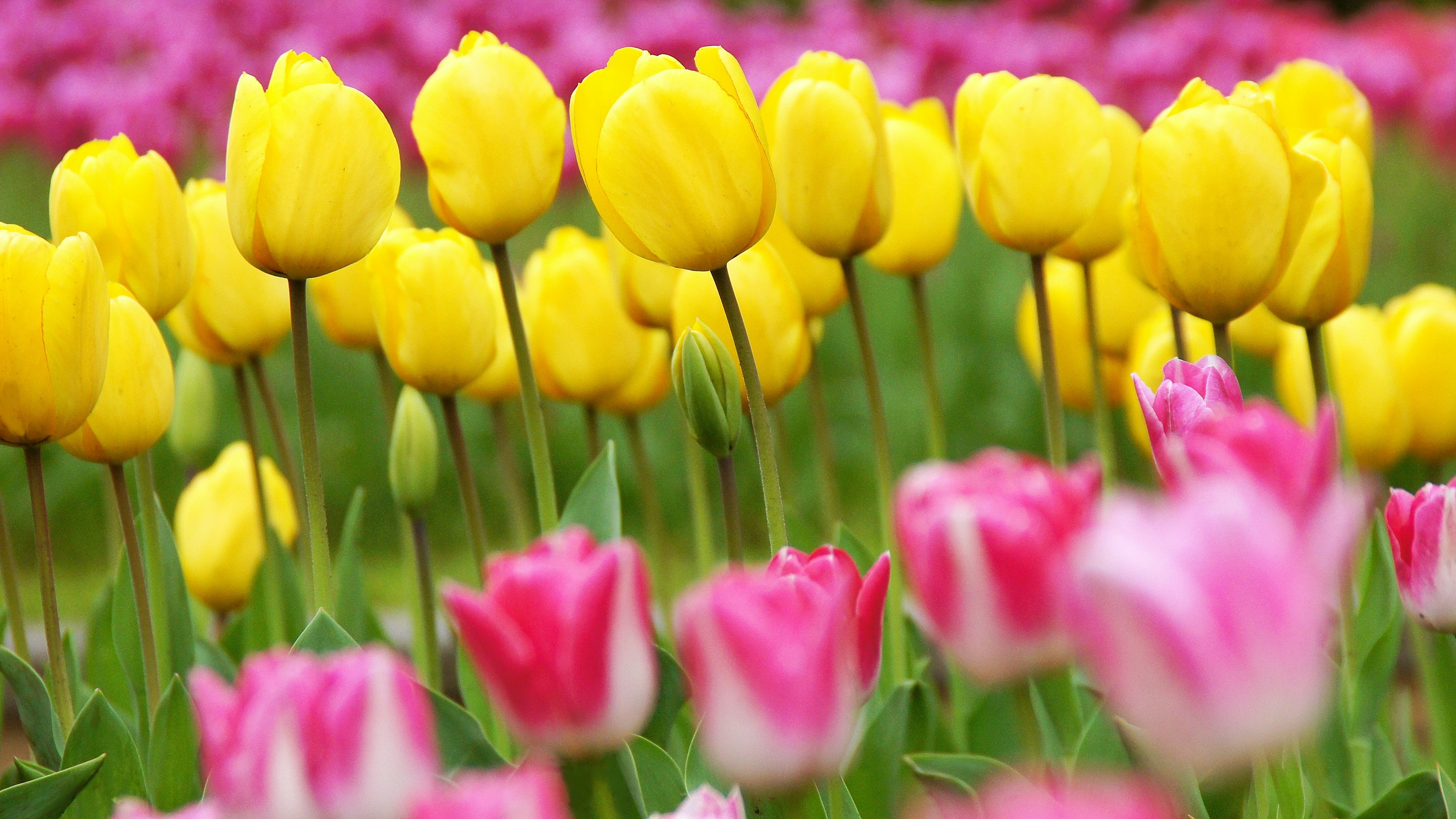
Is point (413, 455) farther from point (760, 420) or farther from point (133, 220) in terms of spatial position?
point (760, 420)

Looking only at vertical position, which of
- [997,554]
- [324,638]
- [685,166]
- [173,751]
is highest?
[685,166]

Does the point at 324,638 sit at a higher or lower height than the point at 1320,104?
lower

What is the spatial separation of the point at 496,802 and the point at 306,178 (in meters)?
0.55

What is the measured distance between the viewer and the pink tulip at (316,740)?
430 mm

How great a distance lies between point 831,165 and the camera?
0.94 metres

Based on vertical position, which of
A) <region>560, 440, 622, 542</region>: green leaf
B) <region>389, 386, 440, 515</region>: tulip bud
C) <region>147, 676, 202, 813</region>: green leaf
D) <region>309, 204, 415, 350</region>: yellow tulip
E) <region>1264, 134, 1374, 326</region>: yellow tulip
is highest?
<region>309, 204, 415, 350</region>: yellow tulip

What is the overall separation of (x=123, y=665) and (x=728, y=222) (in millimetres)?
712

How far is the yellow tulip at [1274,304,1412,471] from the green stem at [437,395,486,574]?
0.75 m

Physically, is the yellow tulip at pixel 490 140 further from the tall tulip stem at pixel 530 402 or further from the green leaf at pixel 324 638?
the green leaf at pixel 324 638

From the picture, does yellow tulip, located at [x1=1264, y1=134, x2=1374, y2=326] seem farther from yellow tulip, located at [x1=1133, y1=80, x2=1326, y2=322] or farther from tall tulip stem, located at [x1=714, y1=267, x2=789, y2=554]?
tall tulip stem, located at [x1=714, y1=267, x2=789, y2=554]

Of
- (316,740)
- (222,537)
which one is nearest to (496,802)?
(316,740)

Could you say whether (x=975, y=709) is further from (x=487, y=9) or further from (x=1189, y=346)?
→ (x=487, y=9)

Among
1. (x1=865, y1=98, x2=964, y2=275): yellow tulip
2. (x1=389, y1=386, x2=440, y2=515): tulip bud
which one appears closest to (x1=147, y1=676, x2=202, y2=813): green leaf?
(x1=389, y1=386, x2=440, y2=515): tulip bud

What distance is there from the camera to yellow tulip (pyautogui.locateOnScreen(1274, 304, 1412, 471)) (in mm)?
1215
